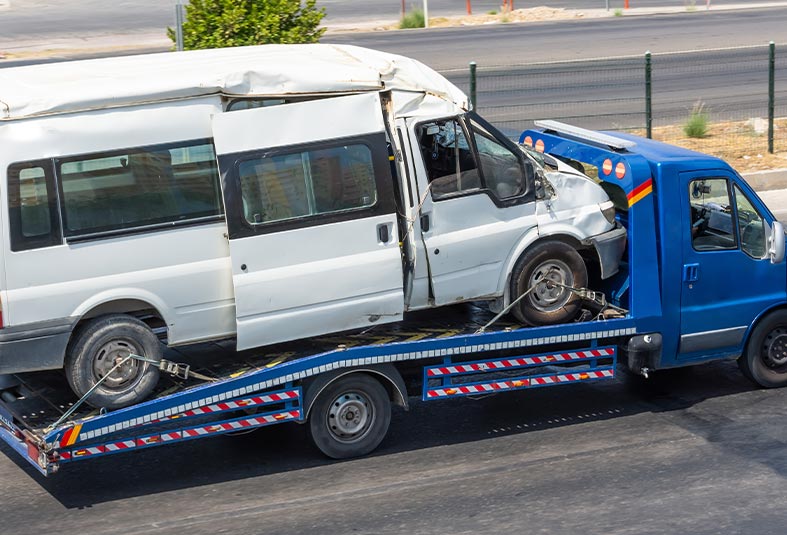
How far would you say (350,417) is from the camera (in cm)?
852

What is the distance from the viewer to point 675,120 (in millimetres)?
21109

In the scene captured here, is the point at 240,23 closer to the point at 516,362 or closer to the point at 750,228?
the point at 516,362

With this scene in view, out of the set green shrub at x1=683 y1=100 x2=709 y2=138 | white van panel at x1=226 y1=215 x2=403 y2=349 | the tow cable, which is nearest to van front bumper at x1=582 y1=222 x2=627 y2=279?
white van panel at x1=226 y1=215 x2=403 y2=349

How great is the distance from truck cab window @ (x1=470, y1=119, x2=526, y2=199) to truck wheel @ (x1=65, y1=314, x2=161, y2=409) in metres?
2.90

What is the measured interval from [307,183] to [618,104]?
12956 mm

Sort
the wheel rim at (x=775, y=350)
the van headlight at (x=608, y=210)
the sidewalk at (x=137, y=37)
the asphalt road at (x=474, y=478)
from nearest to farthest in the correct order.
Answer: the asphalt road at (x=474, y=478), the van headlight at (x=608, y=210), the wheel rim at (x=775, y=350), the sidewalk at (x=137, y=37)

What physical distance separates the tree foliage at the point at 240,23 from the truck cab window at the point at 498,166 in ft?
19.6

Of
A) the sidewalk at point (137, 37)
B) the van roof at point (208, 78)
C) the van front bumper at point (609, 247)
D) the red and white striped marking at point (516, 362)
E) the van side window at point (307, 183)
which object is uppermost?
the sidewalk at point (137, 37)

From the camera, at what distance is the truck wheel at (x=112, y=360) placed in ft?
25.8

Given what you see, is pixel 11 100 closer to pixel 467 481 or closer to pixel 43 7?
pixel 467 481

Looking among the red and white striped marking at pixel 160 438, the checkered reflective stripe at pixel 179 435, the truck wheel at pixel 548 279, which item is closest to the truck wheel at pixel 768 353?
the truck wheel at pixel 548 279

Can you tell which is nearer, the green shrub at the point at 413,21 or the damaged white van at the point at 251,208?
the damaged white van at the point at 251,208

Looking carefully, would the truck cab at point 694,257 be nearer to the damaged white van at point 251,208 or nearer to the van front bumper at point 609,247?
the van front bumper at point 609,247

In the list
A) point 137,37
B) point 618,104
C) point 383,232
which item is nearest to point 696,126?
point 618,104
